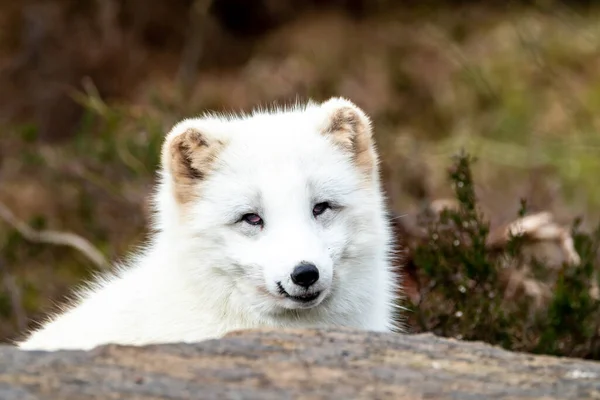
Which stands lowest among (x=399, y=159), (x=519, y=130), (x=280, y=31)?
(x=399, y=159)

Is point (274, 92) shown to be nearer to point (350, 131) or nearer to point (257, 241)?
point (350, 131)

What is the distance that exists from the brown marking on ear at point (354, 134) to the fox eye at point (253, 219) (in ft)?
2.15

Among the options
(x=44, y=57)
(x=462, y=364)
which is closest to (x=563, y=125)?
(x=44, y=57)

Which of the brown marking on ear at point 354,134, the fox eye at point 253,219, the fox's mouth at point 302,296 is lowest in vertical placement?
the fox's mouth at point 302,296

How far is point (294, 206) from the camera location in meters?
4.96

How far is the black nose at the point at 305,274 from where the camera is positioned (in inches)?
185

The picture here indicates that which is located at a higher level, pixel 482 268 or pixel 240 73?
pixel 240 73

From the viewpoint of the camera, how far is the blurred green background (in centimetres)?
984

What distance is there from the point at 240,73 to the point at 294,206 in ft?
34.8

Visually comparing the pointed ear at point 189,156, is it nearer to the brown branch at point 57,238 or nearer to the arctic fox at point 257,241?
the arctic fox at point 257,241

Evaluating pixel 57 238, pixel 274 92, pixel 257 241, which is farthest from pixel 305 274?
pixel 274 92

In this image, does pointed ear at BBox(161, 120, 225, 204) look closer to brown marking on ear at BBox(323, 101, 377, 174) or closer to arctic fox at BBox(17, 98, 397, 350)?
arctic fox at BBox(17, 98, 397, 350)

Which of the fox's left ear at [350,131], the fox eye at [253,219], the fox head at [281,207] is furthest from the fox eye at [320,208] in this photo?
the fox's left ear at [350,131]

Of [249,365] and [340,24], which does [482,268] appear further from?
[340,24]
